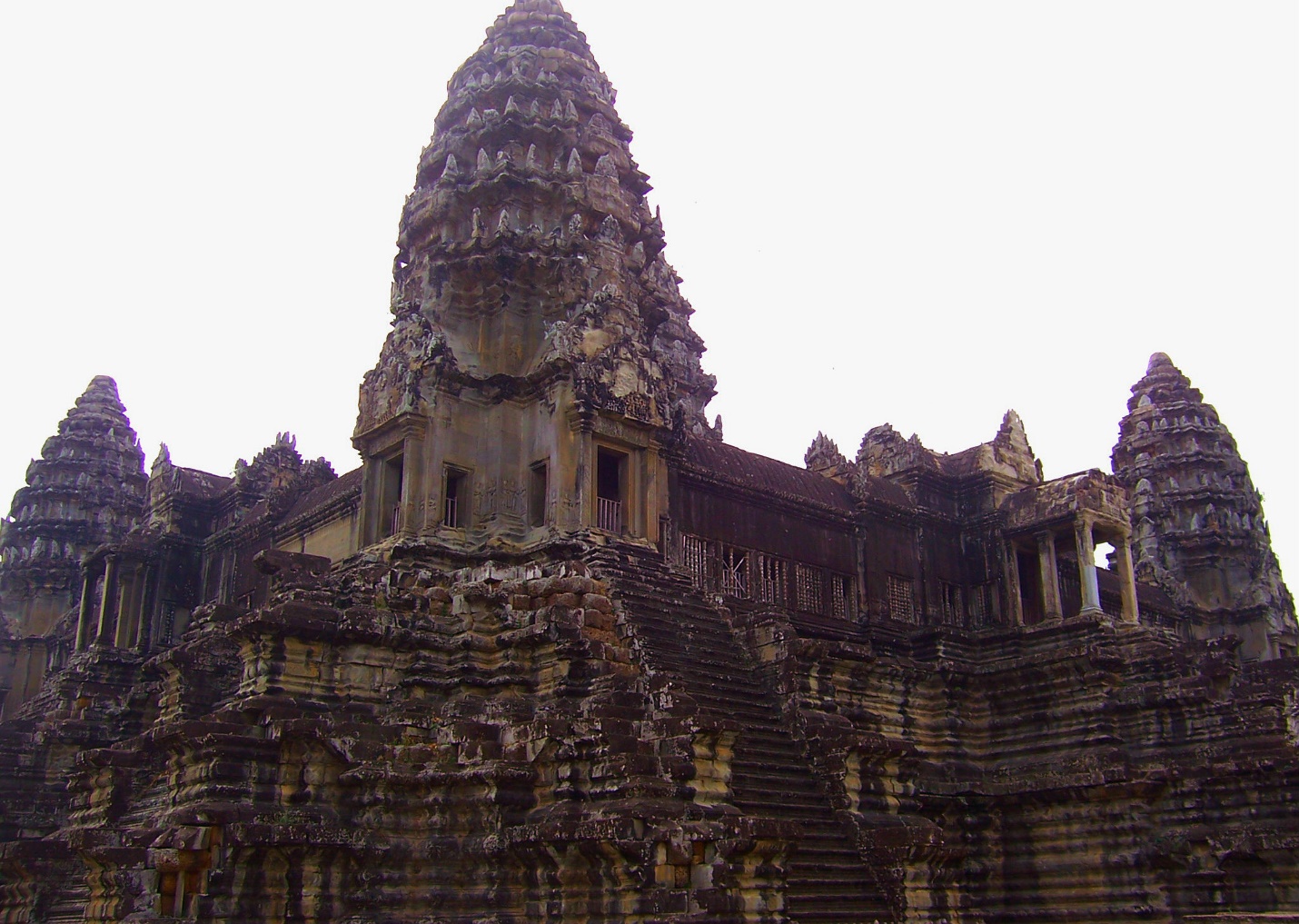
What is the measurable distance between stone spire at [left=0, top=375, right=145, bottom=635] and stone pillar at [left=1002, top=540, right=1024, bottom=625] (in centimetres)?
2684

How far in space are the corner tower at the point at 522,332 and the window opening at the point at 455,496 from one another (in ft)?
0.09

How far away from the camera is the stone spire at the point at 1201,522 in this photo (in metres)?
36.9

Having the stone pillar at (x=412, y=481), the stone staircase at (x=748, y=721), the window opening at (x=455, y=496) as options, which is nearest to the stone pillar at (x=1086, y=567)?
the stone staircase at (x=748, y=721)

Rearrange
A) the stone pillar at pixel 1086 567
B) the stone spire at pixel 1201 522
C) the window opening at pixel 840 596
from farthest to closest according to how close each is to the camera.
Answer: the stone spire at pixel 1201 522 < the stone pillar at pixel 1086 567 < the window opening at pixel 840 596

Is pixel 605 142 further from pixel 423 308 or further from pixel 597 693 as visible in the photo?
pixel 597 693

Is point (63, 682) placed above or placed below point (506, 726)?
above

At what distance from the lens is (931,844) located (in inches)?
693

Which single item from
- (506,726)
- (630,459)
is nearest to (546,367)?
(630,459)

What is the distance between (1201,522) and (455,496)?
26302 mm

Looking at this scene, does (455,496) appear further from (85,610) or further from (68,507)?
(68,507)

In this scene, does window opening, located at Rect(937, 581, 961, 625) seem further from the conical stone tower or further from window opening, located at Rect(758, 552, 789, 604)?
the conical stone tower

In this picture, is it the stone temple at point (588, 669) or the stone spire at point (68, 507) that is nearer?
the stone temple at point (588, 669)

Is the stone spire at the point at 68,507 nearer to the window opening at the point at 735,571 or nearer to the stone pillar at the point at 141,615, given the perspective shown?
the stone pillar at the point at 141,615

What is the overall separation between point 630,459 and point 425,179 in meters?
7.03
